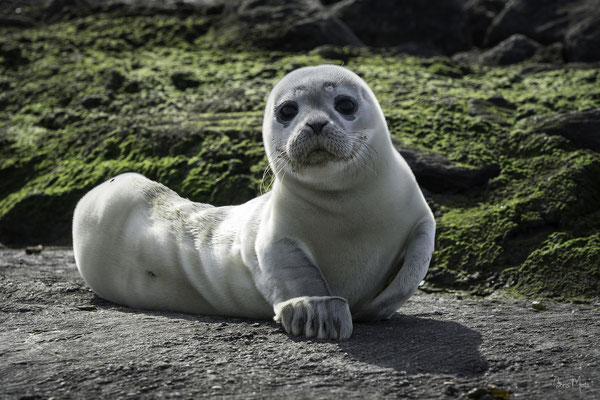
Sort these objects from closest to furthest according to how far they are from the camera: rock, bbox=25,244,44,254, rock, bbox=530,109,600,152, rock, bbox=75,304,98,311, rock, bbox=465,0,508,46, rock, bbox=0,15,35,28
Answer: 1. rock, bbox=75,304,98,311
2. rock, bbox=530,109,600,152
3. rock, bbox=25,244,44,254
4. rock, bbox=0,15,35,28
5. rock, bbox=465,0,508,46

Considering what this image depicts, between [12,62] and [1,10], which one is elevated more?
[1,10]

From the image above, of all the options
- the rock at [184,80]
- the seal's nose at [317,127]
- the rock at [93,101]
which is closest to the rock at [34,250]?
the rock at [93,101]

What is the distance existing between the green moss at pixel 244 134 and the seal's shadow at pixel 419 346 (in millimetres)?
1396

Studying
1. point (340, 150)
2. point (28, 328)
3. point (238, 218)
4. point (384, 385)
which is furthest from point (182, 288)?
point (384, 385)

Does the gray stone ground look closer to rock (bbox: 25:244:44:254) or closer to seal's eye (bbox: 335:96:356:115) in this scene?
seal's eye (bbox: 335:96:356:115)

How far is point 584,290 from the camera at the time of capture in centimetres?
471

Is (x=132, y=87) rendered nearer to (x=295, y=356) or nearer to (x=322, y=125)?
(x=322, y=125)

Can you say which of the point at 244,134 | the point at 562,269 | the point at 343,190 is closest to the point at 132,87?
the point at 244,134

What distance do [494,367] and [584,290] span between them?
202 cm

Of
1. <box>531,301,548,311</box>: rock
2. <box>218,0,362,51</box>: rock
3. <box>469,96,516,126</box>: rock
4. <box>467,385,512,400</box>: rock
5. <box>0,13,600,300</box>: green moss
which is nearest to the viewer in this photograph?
<box>467,385,512,400</box>: rock

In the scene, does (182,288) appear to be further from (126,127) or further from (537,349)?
(126,127)

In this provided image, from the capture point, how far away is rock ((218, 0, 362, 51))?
9.98 metres

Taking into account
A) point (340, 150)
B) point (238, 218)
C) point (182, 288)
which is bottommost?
point (182, 288)

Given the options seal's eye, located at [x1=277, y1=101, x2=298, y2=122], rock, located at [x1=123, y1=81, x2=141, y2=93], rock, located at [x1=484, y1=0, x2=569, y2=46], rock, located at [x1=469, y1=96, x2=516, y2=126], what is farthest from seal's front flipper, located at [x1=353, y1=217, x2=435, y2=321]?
rock, located at [x1=484, y1=0, x2=569, y2=46]
